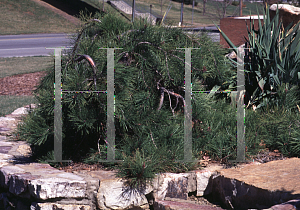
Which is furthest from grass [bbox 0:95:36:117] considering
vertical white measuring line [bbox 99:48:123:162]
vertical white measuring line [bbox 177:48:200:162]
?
vertical white measuring line [bbox 177:48:200:162]

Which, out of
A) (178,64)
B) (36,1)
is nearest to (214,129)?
(178,64)

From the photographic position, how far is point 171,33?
14.4 ft

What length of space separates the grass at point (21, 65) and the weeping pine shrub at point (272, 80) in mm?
5948

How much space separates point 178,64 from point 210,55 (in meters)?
0.62

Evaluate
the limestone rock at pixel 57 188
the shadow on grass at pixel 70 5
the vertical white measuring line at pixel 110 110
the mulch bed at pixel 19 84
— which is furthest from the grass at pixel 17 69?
the shadow on grass at pixel 70 5

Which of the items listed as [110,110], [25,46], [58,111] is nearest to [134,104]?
[110,110]

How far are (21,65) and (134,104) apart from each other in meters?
8.48

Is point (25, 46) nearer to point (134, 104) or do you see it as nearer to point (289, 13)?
point (289, 13)

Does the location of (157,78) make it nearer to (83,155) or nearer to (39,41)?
(83,155)

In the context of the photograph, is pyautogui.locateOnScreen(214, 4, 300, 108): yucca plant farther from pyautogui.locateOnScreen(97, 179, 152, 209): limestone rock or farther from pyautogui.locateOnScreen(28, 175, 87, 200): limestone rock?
pyautogui.locateOnScreen(28, 175, 87, 200): limestone rock

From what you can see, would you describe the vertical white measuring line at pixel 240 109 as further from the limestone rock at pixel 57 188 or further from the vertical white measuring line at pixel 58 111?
the vertical white measuring line at pixel 58 111

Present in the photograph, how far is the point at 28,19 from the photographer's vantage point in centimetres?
2489

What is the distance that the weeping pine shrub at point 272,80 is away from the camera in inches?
162

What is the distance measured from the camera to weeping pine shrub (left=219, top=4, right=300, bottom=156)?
411 centimetres
